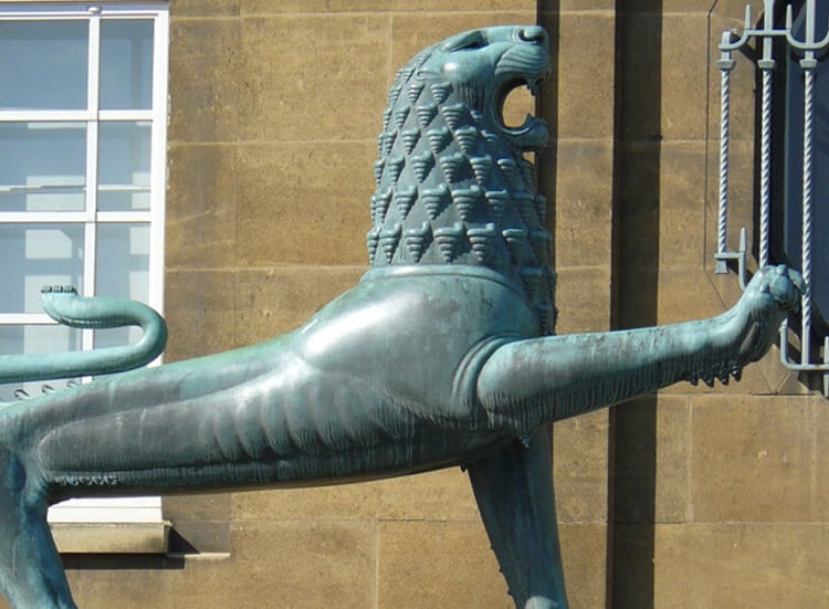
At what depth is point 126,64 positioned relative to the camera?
10234mm

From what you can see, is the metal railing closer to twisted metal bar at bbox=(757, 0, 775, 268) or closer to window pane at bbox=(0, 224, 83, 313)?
twisted metal bar at bbox=(757, 0, 775, 268)

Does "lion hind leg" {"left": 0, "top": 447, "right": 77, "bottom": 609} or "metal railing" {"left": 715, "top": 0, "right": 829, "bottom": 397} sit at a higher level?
"metal railing" {"left": 715, "top": 0, "right": 829, "bottom": 397}

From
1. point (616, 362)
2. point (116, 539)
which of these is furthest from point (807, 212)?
point (616, 362)

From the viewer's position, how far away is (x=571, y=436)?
9383mm

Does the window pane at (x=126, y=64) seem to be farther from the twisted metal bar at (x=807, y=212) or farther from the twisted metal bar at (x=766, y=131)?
the twisted metal bar at (x=807, y=212)

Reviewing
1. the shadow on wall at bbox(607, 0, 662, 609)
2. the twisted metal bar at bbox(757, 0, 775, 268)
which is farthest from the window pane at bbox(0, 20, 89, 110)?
the twisted metal bar at bbox(757, 0, 775, 268)

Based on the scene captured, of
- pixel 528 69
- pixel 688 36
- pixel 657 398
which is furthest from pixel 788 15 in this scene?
pixel 528 69

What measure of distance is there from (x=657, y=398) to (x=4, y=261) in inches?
105

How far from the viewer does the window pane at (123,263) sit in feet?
33.1

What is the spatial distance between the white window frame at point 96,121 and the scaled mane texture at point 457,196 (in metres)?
4.16

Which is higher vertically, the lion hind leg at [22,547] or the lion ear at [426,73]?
the lion ear at [426,73]

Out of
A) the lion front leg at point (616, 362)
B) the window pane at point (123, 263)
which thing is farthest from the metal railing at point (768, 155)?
the lion front leg at point (616, 362)

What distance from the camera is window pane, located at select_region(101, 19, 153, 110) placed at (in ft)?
33.4

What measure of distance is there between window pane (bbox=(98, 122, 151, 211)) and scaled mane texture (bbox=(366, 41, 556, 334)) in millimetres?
4437
